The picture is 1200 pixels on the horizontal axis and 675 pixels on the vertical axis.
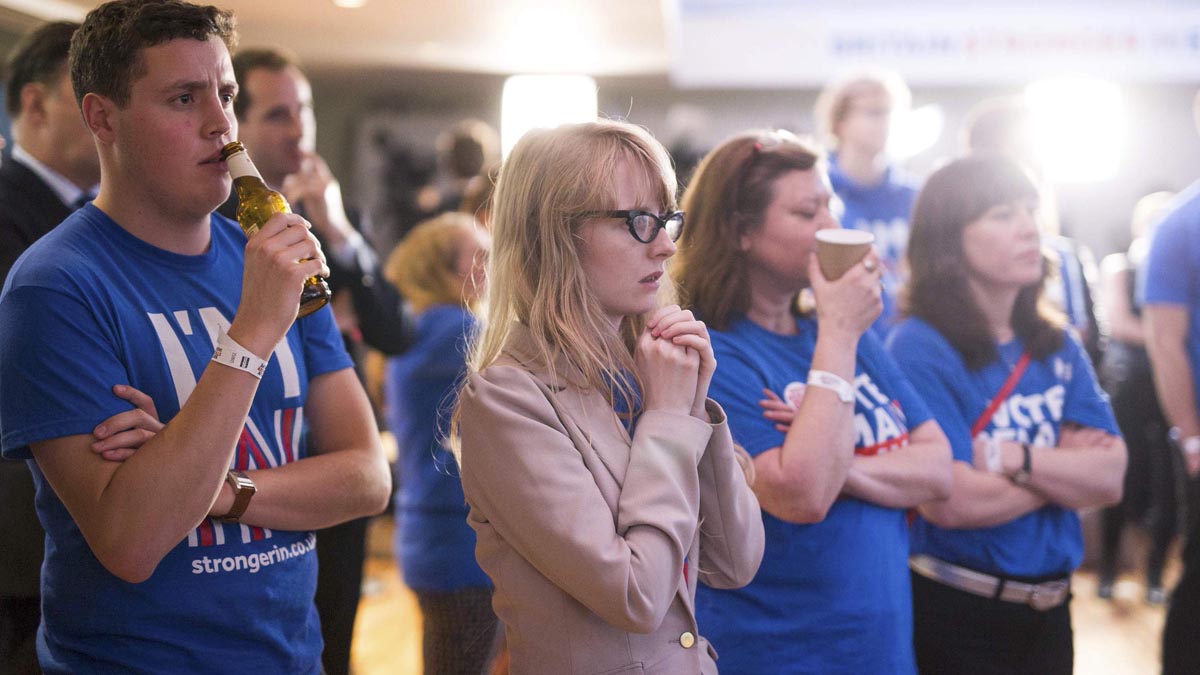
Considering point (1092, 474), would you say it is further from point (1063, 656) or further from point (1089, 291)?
point (1089, 291)

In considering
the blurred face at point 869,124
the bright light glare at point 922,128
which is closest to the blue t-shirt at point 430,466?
the blurred face at point 869,124

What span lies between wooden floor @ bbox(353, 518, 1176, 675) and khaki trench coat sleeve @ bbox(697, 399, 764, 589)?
263cm

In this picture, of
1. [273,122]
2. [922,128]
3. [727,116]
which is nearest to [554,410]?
[273,122]

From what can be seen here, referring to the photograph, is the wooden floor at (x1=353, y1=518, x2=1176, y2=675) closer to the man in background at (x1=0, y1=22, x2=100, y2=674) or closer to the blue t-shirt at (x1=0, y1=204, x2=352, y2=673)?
the man in background at (x1=0, y1=22, x2=100, y2=674)

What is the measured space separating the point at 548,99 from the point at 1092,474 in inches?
286

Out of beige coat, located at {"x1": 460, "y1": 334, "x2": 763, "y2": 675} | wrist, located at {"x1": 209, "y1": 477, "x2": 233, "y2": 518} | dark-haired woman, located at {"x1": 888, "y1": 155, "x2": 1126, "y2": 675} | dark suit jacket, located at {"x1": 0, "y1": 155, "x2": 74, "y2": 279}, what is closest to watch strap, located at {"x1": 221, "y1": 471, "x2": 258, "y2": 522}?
wrist, located at {"x1": 209, "y1": 477, "x2": 233, "y2": 518}

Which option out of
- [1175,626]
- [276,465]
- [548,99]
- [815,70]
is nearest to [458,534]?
[276,465]

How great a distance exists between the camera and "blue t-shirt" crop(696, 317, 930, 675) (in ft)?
6.06

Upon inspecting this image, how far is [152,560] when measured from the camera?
52.3 inches

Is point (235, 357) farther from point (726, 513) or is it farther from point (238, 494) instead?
point (726, 513)

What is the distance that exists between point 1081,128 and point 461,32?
505cm

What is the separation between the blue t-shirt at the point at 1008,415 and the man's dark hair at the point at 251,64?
5.21ft

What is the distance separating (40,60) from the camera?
7.45ft

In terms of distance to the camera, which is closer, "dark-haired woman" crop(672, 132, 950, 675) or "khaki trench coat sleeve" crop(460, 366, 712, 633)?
"khaki trench coat sleeve" crop(460, 366, 712, 633)
